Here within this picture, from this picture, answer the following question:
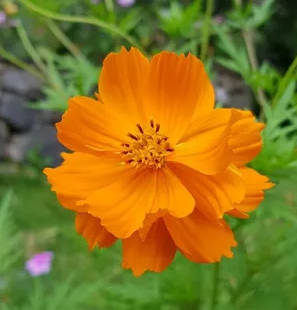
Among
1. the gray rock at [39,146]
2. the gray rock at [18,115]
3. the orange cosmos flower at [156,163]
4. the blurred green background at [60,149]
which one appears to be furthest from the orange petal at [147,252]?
the gray rock at [18,115]

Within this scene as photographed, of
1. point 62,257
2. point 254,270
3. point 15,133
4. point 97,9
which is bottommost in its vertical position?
point 15,133

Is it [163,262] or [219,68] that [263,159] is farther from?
[219,68]

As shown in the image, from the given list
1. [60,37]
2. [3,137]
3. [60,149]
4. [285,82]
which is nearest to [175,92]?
[285,82]

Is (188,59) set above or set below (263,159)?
above

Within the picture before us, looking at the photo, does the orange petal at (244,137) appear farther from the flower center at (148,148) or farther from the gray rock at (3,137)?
the gray rock at (3,137)

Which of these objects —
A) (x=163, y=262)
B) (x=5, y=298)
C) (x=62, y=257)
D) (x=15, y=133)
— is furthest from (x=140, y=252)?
(x=15, y=133)

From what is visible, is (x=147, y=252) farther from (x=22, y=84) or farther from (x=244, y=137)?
(x=22, y=84)
